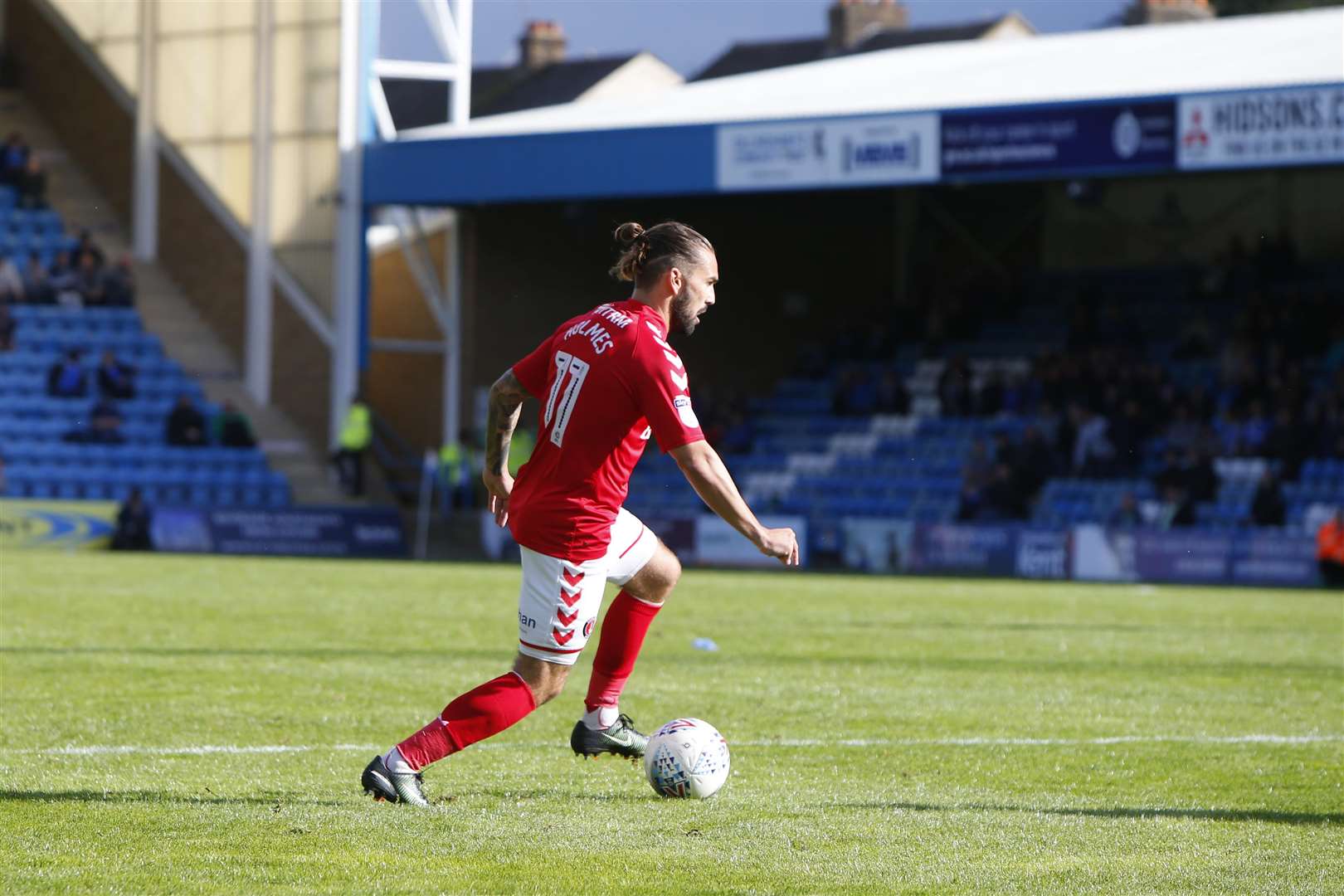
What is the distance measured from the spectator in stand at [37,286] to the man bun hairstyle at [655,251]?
26166mm

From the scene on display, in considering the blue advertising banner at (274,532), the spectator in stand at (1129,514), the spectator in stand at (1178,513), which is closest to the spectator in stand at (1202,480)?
the spectator in stand at (1178,513)

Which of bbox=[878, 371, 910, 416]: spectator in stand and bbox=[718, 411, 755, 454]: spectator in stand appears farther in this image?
bbox=[718, 411, 755, 454]: spectator in stand

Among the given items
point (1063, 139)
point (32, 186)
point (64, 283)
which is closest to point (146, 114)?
point (32, 186)

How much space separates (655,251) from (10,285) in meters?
26.4

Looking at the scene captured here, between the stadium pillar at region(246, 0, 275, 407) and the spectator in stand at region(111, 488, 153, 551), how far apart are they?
19.7 ft

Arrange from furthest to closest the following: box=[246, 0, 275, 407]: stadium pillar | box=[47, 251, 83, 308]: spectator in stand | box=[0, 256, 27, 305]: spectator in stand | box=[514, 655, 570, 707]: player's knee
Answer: box=[246, 0, 275, 407]: stadium pillar < box=[47, 251, 83, 308]: spectator in stand < box=[0, 256, 27, 305]: spectator in stand < box=[514, 655, 570, 707]: player's knee

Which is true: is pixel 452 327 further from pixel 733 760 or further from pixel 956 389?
pixel 733 760

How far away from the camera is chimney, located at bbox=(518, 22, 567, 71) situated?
4703cm

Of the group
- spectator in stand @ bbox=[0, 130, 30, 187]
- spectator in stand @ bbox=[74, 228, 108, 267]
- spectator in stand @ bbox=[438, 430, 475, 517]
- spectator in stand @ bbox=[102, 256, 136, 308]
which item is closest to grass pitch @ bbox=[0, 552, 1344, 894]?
spectator in stand @ bbox=[438, 430, 475, 517]

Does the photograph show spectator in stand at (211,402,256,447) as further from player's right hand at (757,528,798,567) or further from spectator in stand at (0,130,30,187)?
player's right hand at (757,528,798,567)

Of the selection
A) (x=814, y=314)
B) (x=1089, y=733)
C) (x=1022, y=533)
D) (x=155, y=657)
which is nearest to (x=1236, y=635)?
(x=1089, y=733)

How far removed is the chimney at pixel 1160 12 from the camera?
4138cm

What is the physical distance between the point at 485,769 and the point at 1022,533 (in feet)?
59.2

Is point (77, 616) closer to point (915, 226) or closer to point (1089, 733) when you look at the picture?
point (1089, 733)
